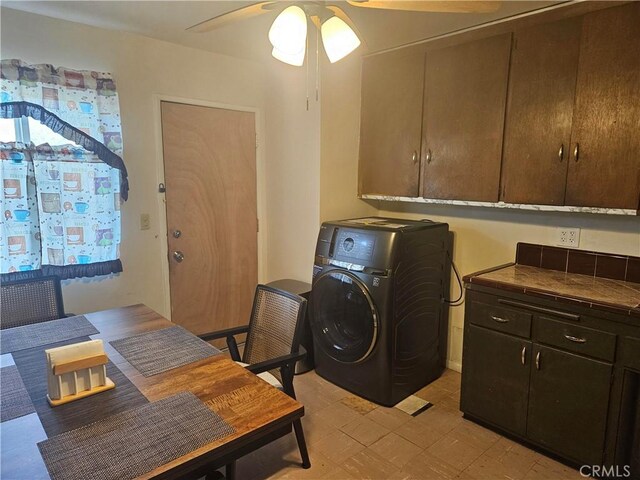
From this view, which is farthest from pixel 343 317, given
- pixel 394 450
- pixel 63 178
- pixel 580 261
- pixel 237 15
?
pixel 63 178

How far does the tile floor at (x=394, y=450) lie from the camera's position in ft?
6.44

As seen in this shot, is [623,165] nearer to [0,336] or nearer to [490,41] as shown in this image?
[490,41]

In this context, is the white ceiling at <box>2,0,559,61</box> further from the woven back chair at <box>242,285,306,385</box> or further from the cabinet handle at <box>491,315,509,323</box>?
the cabinet handle at <box>491,315,509,323</box>

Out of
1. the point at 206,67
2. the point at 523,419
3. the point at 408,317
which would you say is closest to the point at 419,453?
the point at 523,419

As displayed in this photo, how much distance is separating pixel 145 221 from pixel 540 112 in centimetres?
258

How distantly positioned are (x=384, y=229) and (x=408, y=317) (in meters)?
0.57

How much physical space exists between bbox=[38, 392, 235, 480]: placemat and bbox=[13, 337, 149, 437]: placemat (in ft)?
0.13

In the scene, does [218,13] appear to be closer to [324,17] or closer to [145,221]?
[324,17]

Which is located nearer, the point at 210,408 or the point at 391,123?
the point at 210,408

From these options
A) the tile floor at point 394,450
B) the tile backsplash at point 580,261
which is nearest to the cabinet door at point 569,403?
the tile floor at point 394,450

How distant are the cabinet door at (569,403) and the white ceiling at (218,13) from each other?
1.79 m

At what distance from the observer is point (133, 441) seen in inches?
42.3

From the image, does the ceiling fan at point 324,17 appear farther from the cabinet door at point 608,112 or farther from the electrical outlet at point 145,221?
the electrical outlet at point 145,221

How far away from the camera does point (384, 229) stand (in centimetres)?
240
